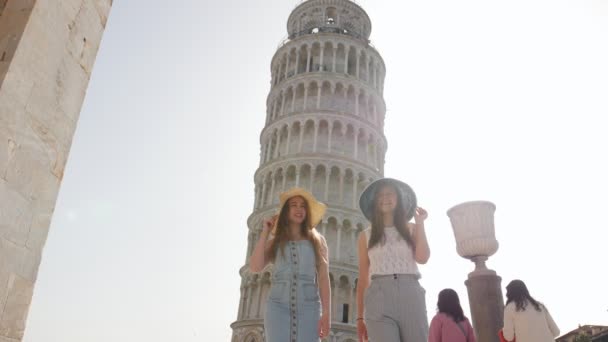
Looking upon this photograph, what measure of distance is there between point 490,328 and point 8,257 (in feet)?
21.4

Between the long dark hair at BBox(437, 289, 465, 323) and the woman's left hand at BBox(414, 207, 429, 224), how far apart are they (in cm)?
163

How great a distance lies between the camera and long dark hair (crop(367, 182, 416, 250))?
3.45 meters

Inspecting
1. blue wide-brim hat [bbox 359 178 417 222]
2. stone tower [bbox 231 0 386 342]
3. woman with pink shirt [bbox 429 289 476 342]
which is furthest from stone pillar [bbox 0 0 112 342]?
stone tower [bbox 231 0 386 342]

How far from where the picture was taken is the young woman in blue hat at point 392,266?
10.0 feet

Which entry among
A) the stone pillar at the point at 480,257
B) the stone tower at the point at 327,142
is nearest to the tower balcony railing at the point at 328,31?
the stone tower at the point at 327,142

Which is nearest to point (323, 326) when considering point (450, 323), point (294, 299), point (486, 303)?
point (294, 299)

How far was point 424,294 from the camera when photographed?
3229 millimetres

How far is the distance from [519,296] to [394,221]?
240 cm

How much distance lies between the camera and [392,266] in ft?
10.8

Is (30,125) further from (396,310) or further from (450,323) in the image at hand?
(450,323)

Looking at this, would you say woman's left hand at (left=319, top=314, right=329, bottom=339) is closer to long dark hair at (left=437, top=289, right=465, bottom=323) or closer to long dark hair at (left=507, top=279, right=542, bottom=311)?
long dark hair at (left=437, top=289, right=465, bottom=323)

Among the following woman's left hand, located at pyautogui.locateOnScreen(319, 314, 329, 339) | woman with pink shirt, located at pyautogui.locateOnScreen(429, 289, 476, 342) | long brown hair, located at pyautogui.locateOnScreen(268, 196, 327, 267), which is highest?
long brown hair, located at pyautogui.locateOnScreen(268, 196, 327, 267)

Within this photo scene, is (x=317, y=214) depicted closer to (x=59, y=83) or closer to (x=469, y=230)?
(x=59, y=83)

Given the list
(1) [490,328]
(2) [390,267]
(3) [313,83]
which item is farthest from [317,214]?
(3) [313,83]
